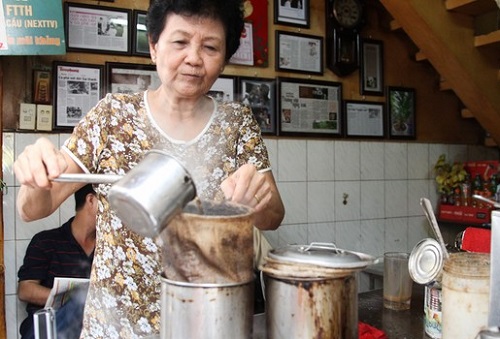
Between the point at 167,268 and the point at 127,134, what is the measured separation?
1.92 ft

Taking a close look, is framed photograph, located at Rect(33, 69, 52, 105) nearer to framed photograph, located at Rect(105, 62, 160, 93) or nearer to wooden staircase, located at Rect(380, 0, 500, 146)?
framed photograph, located at Rect(105, 62, 160, 93)

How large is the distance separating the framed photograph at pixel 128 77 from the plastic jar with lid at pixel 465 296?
2.17 metres

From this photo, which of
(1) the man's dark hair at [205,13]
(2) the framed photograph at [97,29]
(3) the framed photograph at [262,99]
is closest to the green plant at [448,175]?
(3) the framed photograph at [262,99]

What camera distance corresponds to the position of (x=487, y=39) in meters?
2.85

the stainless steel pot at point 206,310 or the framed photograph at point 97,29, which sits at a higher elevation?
the framed photograph at point 97,29

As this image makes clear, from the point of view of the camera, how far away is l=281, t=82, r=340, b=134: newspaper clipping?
3.20m

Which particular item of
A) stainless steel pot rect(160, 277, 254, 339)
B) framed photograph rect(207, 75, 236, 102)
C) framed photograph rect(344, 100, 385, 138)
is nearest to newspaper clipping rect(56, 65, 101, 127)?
framed photograph rect(207, 75, 236, 102)

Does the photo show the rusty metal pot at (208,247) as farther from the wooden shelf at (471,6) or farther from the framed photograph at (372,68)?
the framed photograph at (372,68)

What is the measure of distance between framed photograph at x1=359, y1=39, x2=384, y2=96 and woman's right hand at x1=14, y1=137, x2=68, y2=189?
292 cm

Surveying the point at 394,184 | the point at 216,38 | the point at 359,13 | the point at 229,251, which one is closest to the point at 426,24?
the point at 359,13

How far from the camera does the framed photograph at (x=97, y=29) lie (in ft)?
8.41

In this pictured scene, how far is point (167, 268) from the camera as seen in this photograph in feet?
2.64

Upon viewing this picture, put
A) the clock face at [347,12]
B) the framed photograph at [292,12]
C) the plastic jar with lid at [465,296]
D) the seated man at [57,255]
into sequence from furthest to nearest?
the clock face at [347,12]
the framed photograph at [292,12]
the seated man at [57,255]
the plastic jar with lid at [465,296]

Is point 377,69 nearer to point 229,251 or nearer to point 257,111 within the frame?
point 257,111
